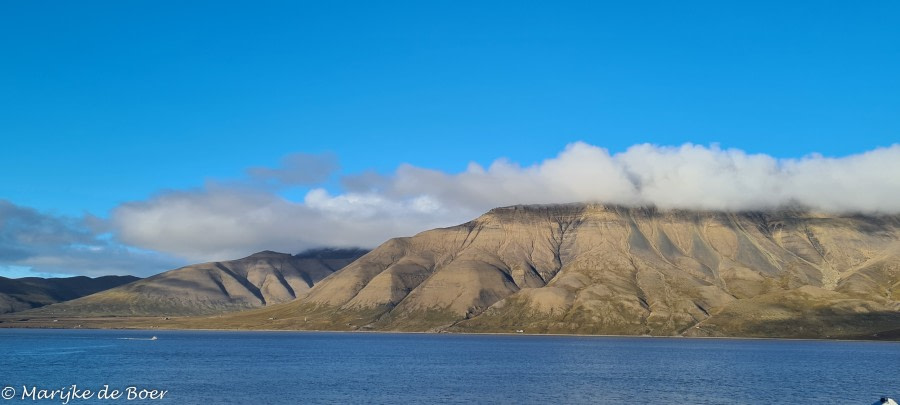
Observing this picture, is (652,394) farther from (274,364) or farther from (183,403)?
(274,364)

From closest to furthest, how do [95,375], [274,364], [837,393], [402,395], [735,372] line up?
[402,395] → [837,393] → [95,375] → [735,372] → [274,364]

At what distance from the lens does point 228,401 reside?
4483 inches

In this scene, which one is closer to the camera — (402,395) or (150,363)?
(402,395)

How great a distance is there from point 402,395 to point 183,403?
31.9 meters

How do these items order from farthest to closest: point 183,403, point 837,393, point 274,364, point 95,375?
1. point 274,364
2. point 95,375
3. point 837,393
4. point 183,403

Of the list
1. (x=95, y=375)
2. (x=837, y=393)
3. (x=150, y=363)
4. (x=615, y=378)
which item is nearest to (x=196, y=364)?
(x=150, y=363)

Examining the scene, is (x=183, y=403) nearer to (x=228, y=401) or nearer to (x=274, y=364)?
(x=228, y=401)

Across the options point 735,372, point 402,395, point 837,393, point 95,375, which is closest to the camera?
point 402,395

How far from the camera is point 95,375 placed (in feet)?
488

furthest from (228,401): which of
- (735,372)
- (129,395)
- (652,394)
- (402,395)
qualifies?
(735,372)

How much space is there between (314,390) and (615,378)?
193 feet

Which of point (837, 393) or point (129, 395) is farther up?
point (129, 395)

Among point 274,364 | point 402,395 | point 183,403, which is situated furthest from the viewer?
point 274,364

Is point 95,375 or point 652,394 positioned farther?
point 95,375
